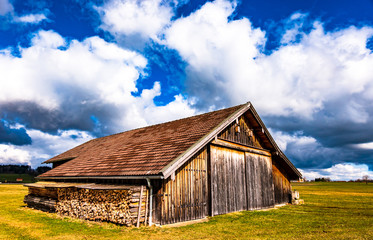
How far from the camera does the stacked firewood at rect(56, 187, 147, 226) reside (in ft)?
33.9

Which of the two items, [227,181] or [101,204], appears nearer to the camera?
[101,204]

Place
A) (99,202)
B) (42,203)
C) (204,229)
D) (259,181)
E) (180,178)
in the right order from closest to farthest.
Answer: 1. (204,229)
2. (99,202)
3. (180,178)
4. (42,203)
5. (259,181)

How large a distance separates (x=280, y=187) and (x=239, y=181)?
265 inches

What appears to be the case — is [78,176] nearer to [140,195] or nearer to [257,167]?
[140,195]

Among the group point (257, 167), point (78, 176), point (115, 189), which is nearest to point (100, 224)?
point (115, 189)

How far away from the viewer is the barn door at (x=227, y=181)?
1367 centimetres

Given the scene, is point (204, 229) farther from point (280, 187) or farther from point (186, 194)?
point (280, 187)

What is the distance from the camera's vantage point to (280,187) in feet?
67.7

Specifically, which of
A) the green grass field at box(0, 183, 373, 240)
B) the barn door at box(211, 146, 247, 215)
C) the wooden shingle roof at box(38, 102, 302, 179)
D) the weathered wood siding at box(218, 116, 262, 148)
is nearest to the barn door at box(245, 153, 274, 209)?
the barn door at box(211, 146, 247, 215)

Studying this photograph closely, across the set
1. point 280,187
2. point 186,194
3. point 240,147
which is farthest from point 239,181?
point 280,187

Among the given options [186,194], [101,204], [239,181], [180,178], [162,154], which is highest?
[162,154]

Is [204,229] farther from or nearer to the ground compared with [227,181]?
nearer to the ground

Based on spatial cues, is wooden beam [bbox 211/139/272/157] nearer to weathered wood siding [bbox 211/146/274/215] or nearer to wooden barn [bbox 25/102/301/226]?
wooden barn [bbox 25/102/301/226]

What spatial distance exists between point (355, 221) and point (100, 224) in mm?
12359
